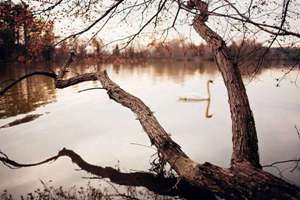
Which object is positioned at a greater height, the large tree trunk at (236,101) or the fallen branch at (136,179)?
the large tree trunk at (236,101)

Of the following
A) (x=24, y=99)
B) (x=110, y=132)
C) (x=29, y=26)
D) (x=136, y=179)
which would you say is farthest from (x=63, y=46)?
(x=24, y=99)

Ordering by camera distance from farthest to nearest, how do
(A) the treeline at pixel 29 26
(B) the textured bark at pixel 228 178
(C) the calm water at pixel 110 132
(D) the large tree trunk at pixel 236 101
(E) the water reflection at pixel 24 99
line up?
(E) the water reflection at pixel 24 99 → (C) the calm water at pixel 110 132 → (A) the treeline at pixel 29 26 → (D) the large tree trunk at pixel 236 101 → (B) the textured bark at pixel 228 178

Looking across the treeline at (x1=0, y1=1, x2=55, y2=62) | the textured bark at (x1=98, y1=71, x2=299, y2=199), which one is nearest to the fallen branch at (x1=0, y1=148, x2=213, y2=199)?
the textured bark at (x1=98, y1=71, x2=299, y2=199)

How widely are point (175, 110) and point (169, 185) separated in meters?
7.98

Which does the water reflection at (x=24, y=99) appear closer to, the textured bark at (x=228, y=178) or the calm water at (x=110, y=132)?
the calm water at (x=110, y=132)

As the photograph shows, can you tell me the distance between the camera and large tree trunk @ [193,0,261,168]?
15.9 ft

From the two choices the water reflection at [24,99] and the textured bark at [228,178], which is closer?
the textured bark at [228,178]

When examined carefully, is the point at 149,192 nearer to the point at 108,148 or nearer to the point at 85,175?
the point at 85,175

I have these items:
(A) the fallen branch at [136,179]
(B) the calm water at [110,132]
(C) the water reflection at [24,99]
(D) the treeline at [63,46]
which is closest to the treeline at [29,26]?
(D) the treeline at [63,46]

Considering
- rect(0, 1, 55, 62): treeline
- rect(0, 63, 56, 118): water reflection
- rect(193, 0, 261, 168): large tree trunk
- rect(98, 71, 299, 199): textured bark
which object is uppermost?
rect(0, 1, 55, 62): treeline

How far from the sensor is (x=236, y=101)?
509cm

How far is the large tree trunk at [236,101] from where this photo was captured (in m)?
4.86

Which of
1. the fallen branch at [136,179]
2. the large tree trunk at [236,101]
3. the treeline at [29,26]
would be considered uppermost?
the treeline at [29,26]

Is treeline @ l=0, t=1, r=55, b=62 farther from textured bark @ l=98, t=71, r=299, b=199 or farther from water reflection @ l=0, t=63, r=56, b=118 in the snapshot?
water reflection @ l=0, t=63, r=56, b=118
